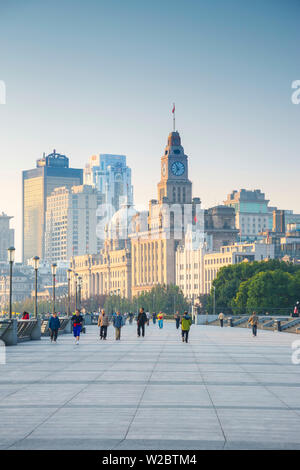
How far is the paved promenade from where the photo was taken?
502 inches

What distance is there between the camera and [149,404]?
55.2ft

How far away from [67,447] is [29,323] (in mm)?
33836

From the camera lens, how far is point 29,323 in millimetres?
45500

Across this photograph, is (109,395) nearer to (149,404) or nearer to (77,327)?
(149,404)

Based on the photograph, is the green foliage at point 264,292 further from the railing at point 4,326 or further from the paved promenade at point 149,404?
the paved promenade at point 149,404

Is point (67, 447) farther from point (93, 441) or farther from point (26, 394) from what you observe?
point (26, 394)

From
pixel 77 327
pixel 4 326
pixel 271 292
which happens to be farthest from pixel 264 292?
pixel 4 326

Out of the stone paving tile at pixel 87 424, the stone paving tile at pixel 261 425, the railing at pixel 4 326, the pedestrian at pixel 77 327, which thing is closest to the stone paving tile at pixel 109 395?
the stone paving tile at pixel 87 424

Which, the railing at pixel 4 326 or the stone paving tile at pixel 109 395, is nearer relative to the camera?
the stone paving tile at pixel 109 395

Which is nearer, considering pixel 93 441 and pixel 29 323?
pixel 93 441

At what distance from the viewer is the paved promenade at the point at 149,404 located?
41.8ft
